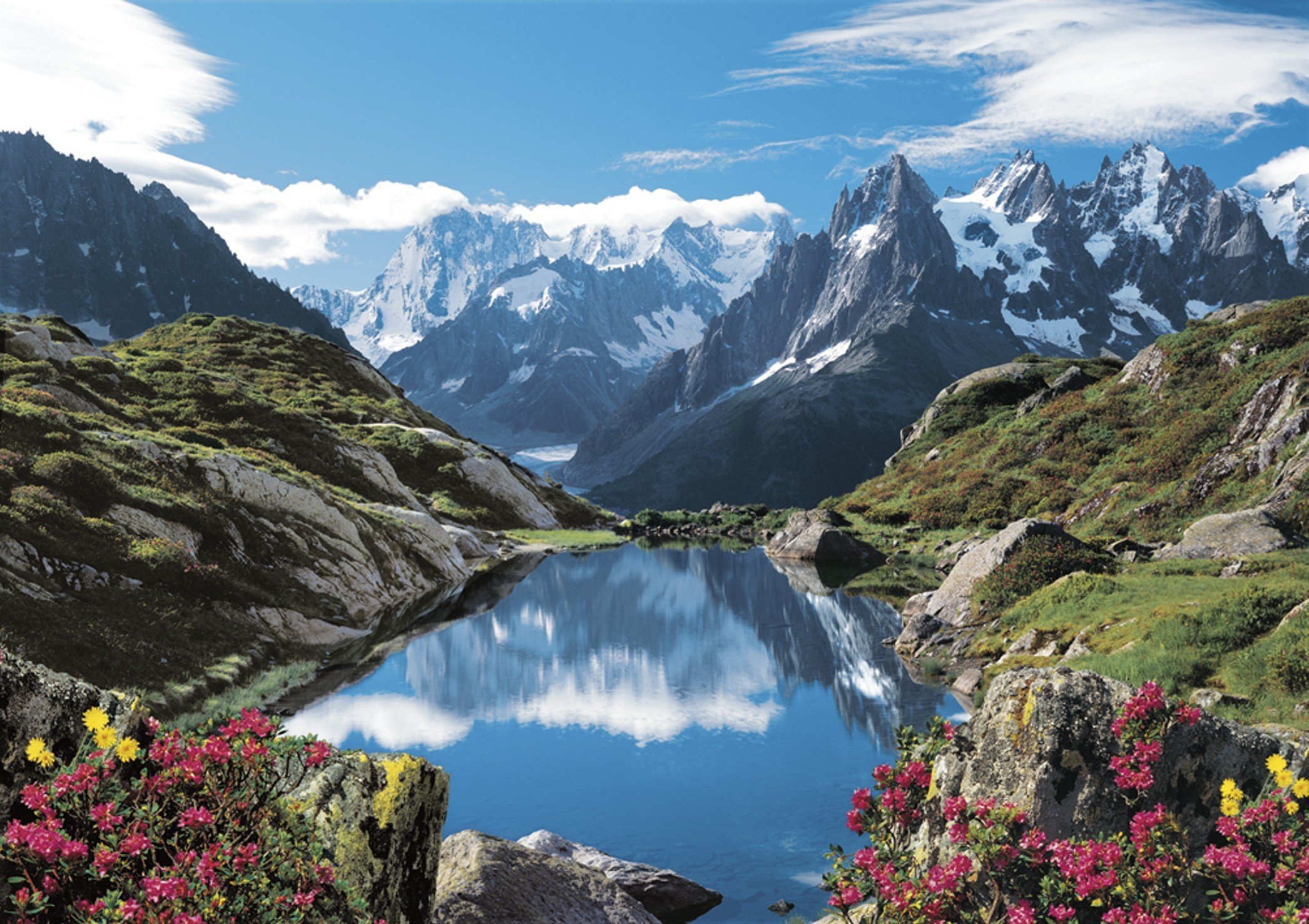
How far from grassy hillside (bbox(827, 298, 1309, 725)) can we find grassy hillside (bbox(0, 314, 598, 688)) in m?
29.0

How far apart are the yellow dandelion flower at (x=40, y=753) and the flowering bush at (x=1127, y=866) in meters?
8.97

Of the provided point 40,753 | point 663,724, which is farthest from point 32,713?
point 663,724

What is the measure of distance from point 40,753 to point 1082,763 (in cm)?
1183

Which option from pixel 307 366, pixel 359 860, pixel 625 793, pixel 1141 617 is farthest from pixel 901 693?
pixel 307 366

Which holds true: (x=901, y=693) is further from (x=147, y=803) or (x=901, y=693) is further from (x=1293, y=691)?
(x=147, y=803)

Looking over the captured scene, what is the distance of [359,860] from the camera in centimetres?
956

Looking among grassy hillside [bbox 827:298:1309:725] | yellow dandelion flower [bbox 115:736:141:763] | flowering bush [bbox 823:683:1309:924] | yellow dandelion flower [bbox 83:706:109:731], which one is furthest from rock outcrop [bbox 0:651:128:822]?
grassy hillside [bbox 827:298:1309:725]

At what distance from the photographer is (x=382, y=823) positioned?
32.6 feet

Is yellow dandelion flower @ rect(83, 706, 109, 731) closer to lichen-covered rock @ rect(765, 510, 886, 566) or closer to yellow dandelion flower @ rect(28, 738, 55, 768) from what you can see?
yellow dandelion flower @ rect(28, 738, 55, 768)

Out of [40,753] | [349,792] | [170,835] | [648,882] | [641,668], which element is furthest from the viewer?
[641,668]

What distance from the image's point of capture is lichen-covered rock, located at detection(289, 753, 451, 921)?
9.45 meters

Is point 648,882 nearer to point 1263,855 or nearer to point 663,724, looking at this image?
point 1263,855

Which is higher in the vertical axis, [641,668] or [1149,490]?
[1149,490]

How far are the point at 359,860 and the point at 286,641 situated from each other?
25741mm
